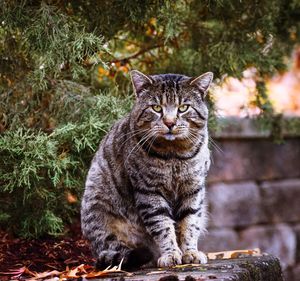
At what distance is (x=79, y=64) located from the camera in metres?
3.87

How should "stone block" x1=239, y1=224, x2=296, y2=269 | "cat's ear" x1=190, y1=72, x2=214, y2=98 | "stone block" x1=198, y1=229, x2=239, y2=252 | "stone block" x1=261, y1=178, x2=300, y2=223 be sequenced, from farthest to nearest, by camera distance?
"stone block" x1=261, y1=178, x2=300, y2=223 → "stone block" x1=239, y1=224, x2=296, y2=269 → "stone block" x1=198, y1=229, x2=239, y2=252 → "cat's ear" x1=190, y1=72, x2=214, y2=98

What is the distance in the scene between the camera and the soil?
3.69 meters

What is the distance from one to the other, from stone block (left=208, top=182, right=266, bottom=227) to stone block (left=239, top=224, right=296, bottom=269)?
0.10 m

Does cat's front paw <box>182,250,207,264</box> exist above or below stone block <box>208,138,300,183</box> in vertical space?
below

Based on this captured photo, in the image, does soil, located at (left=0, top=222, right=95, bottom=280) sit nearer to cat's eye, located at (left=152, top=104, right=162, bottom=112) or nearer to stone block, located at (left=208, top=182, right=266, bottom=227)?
cat's eye, located at (left=152, top=104, right=162, bottom=112)

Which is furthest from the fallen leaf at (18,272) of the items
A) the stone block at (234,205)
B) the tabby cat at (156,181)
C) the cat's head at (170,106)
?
the stone block at (234,205)

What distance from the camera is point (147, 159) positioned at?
341 centimetres

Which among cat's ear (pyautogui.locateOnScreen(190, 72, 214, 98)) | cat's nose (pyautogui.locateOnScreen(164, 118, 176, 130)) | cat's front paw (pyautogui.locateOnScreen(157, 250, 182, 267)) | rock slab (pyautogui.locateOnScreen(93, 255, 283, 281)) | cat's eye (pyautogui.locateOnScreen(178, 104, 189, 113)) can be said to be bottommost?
rock slab (pyautogui.locateOnScreen(93, 255, 283, 281))

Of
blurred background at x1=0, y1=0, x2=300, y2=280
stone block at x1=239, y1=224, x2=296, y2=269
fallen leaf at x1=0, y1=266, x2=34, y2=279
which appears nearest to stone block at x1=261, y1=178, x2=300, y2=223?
stone block at x1=239, y1=224, x2=296, y2=269

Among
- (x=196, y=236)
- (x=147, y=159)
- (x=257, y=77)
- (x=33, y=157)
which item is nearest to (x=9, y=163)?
(x=33, y=157)

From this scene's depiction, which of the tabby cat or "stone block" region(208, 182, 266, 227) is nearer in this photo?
the tabby cat

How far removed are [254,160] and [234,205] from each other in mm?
469

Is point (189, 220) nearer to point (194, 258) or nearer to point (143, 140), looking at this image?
point (194, 258)

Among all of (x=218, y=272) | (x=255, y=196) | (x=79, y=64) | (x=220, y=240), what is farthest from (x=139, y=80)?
(x=255, y=196)
